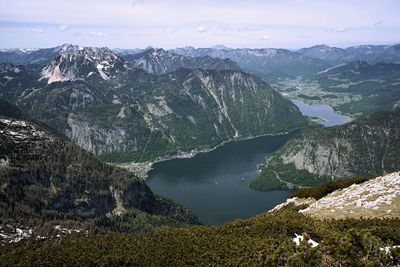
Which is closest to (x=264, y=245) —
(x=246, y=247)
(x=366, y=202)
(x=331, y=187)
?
(x=246, y=247)

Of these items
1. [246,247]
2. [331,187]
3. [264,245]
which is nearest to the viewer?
[264,245]

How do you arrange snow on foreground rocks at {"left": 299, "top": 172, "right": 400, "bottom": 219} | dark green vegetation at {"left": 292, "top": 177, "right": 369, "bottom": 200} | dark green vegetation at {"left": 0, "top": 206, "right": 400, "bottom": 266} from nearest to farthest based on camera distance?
dark green vegetation at {"left": 0, "top": 206, "right": 400, "bottom": 266}
snow on foreground rocks at {"left": 299, "top": 172, "right": 400, "bottom": 219}
dark green vegetation at {"left": 292, "top": 177, "right": 369, "bottom": 200}

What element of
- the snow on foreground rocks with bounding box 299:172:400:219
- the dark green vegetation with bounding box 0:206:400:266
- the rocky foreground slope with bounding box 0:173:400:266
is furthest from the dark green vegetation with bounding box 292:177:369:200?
the snow on foreground rocks with bounding box 299:172:400:219

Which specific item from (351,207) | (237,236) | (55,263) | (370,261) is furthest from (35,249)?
(370,261)

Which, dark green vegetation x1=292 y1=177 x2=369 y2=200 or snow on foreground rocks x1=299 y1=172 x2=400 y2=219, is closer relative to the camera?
snow on foreground rocks x1=299 y1=172 x2=400 y2=219

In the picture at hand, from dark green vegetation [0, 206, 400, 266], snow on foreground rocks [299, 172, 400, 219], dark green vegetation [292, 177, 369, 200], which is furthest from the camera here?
dark green vegetation [292, 177, 369, 200]

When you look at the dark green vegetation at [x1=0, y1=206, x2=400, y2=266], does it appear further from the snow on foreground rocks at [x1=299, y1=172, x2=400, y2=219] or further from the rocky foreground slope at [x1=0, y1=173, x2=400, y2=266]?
the snow on foreground rocks at [x1=299, y1=172, x2=400, y2=219]

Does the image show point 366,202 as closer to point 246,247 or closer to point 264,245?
point 246,247
